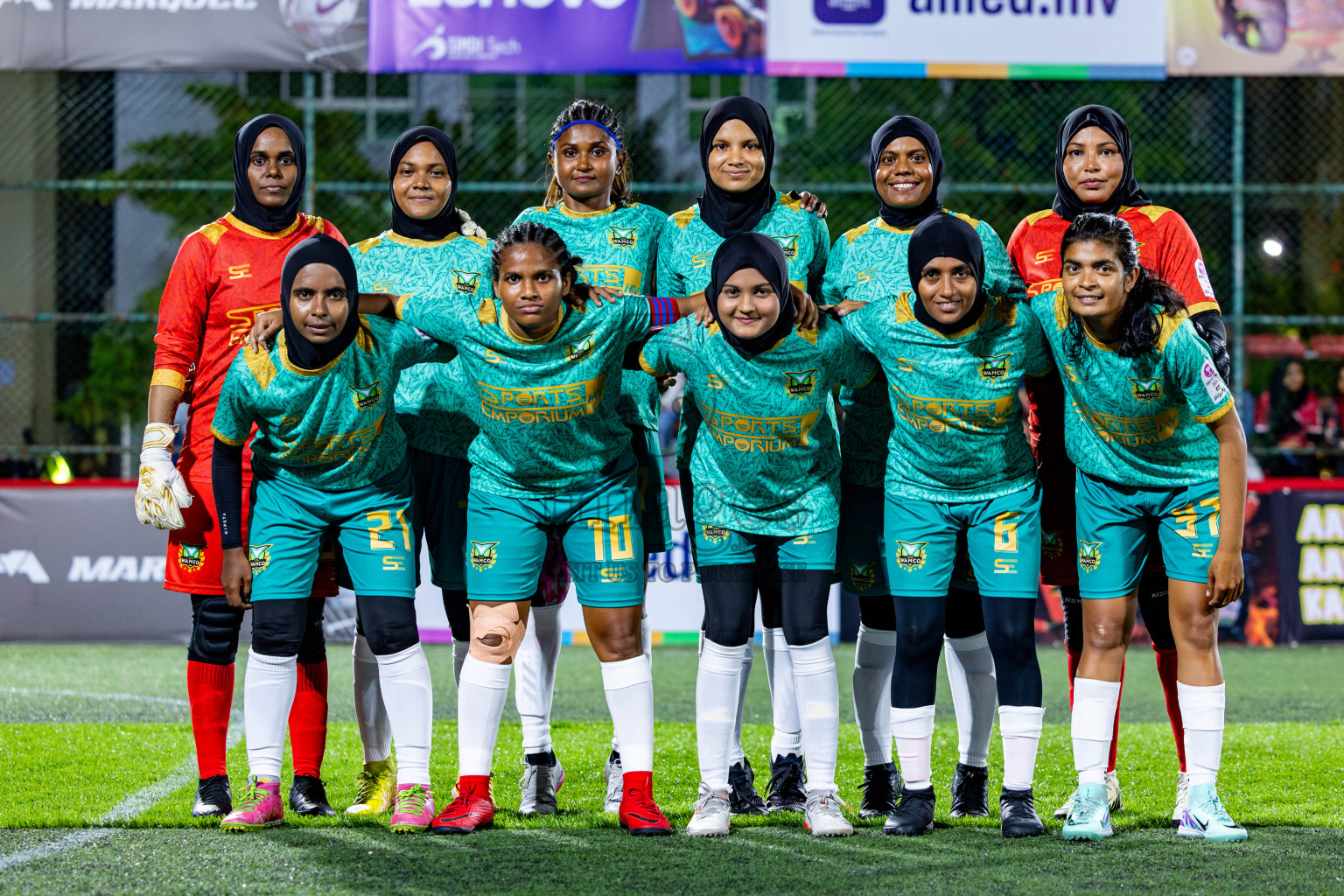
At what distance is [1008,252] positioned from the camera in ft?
14.6

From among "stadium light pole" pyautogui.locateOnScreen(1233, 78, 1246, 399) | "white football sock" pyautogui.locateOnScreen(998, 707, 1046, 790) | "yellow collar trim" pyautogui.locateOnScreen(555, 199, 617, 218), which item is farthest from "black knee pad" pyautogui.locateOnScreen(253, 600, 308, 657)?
"stadium light pole" pyautogui.locateOnScreen(1233, 78, 1246, 399)

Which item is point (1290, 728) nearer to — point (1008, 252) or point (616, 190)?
point (1008, 252)

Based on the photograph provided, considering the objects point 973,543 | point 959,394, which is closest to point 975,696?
Result: point 973,543

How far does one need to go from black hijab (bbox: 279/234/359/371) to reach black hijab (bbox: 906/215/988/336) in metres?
1.60

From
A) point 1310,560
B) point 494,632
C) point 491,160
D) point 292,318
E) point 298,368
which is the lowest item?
point 1310,560

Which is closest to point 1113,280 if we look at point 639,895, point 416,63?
point 639,895

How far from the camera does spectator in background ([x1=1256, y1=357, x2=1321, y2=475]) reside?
11.4m

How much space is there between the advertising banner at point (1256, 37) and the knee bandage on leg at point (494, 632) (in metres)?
8.56

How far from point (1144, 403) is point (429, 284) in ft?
7.10

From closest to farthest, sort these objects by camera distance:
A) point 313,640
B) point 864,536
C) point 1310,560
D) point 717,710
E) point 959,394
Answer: point 959,394 → point 717,710 → point 864,536 → point 313,640 → point 1310,560

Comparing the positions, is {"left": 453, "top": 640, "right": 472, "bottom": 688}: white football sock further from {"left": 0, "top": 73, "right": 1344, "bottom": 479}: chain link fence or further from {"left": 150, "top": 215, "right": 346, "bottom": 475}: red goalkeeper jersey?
{"left": 0, "top": 73, "right": 1344, "bottom": 479}: chain link fence

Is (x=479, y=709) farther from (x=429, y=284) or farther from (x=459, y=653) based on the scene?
(x=429, y=284)

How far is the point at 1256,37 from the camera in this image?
1055cm

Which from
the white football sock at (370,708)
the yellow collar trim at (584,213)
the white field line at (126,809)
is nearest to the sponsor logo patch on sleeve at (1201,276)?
the yellow collar trim at (584,213)
